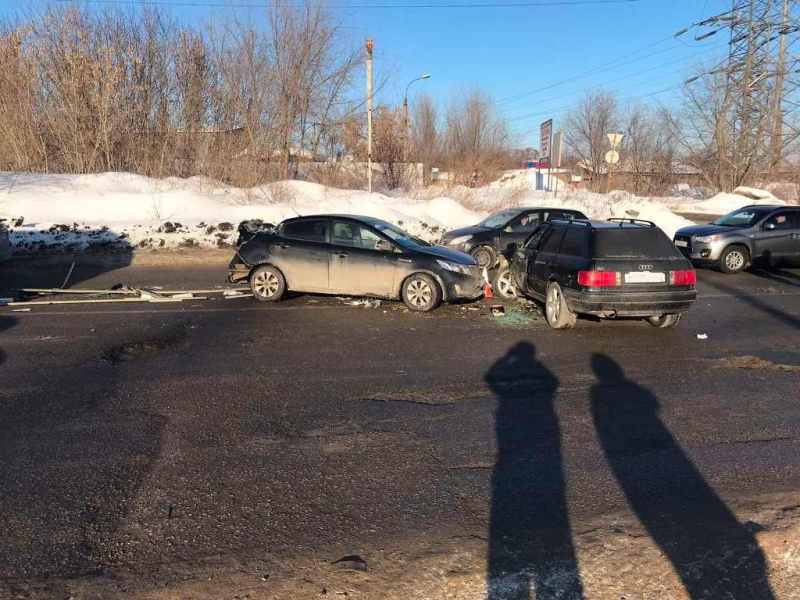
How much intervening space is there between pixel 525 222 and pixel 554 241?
5752mm

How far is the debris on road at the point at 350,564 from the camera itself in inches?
118

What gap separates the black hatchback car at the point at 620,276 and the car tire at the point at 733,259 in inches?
266

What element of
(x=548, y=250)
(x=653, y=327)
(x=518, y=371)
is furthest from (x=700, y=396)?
(x=548, y=250)

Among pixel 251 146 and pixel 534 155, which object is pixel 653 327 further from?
pixel 534 155

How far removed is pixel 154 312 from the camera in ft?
30.6

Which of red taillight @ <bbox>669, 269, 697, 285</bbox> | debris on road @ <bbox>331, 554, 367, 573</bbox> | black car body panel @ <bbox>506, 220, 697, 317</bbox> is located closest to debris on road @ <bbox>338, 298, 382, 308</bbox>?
black car body panel @ <bbox>506, 220, 697, 317</bbox>

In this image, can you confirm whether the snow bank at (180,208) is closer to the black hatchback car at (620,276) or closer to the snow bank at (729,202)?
the black hatchback car at (620,276)

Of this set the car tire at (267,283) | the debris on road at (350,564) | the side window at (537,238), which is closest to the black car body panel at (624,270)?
the side window at (537,238)

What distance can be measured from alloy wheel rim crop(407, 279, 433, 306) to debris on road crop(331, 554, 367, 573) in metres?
6.51

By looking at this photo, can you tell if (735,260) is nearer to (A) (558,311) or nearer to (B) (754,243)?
(B) (754,243)

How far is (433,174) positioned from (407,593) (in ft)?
118

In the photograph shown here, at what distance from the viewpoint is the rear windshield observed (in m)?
7.85

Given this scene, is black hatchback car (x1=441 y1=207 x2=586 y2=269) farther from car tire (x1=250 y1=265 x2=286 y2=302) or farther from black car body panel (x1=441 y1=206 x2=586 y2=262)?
car tire (x1=250 y1=265 x2=286 y2=302)

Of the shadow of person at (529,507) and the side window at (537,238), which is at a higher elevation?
the side window at (537,238)
